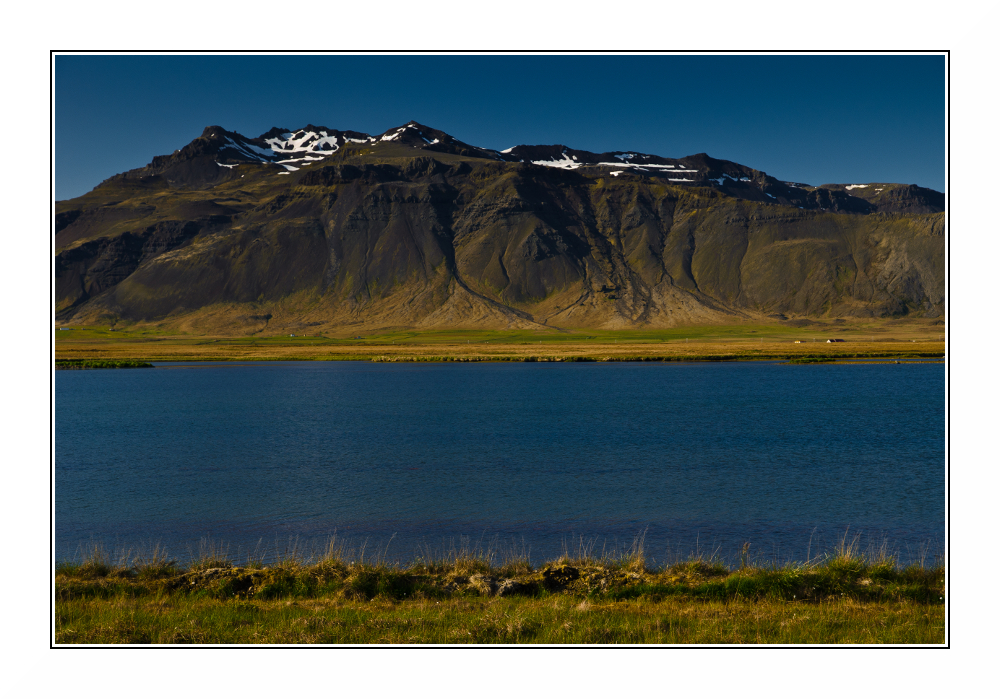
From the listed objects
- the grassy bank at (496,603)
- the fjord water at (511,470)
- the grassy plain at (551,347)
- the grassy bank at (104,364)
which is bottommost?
the fjord water at (511,470)

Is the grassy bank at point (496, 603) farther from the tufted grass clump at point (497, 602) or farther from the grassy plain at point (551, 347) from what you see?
the grassy plain at point (551, 347)

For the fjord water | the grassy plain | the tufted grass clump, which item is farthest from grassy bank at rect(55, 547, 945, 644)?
the grassy plain

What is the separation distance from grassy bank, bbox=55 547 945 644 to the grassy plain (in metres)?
96.5

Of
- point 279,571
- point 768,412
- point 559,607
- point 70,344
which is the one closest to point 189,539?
point 279,571

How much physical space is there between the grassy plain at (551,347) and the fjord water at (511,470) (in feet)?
164

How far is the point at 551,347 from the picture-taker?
147875 millimetres

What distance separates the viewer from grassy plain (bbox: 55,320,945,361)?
385 feet

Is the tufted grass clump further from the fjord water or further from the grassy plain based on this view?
the grassy plain

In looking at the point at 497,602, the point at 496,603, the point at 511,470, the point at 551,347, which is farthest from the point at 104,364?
the point at 496,603

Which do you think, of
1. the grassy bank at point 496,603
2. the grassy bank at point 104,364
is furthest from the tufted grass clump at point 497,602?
the grassy bank at point 104,364

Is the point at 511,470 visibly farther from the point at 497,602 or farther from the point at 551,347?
the point at 551,347

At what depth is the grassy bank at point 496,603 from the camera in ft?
37.0

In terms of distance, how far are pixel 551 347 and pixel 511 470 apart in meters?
117
